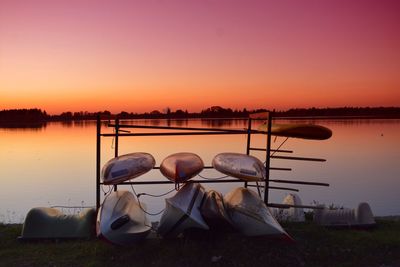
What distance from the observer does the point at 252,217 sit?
5055mm

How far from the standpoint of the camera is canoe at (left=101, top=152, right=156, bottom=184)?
18.3ft

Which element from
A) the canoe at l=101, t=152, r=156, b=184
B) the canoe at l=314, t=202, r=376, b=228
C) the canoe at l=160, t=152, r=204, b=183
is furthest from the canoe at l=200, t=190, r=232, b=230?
the canoe at l=314, t=202, r=376, b=228

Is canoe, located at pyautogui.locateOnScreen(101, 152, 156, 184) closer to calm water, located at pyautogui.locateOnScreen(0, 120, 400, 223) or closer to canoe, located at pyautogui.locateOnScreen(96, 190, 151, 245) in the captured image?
canoe, located at pyautogui.locateOnScreen(96, 190, 151, 245)

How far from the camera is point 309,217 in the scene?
7012 millimetres

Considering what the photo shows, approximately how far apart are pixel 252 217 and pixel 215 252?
728 mm

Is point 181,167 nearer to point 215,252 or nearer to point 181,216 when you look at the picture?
point 181,216

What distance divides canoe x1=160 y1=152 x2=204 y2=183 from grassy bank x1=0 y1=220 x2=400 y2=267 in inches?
36.4

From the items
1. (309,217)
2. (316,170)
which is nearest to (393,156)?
(316,170)

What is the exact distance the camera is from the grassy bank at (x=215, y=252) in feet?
14.9

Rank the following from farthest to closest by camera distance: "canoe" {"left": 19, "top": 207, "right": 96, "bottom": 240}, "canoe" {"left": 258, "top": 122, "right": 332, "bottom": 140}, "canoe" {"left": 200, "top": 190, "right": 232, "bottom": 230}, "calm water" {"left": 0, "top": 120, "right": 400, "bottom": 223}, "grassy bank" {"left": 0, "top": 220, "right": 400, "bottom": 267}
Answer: "calm water" {"left": 0, "top": 120, "right": 400, "bottom": 223} < "canoe" {"left": 258, "top": 122, "right": 332, "bottom": 140} < "canoe" {"left": 19, "top": 207, "right": 96, "bottom": 240} < "canoe" {"left": 200, "top": 190, "right": 232, "bottom": 230} < "grassy bank" {"left": 0, "top": 220, "right": 400, "bottom": 267}

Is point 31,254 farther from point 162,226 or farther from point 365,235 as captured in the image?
point 365,235

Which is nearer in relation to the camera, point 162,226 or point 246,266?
point 246,266

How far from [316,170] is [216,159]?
1413 cm

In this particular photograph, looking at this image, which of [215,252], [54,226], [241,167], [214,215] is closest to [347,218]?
[241,167]
